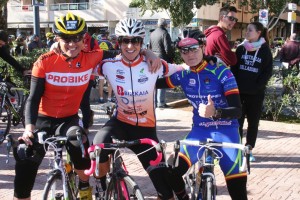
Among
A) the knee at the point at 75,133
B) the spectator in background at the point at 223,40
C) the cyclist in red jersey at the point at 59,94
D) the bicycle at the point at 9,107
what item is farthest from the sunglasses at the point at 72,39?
the bicycle at the point at 9,107

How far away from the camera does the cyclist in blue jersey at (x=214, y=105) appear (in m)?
3.53

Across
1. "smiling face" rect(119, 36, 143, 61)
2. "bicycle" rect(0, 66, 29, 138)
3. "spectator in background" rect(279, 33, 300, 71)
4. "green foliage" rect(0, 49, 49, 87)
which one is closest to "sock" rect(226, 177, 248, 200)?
"smiling face" rect(119, 36, 143, 61)

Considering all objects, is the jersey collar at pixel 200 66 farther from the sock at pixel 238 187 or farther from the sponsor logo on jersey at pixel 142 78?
the sock at pixel 238 187

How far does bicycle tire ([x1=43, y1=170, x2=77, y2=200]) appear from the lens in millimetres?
3270

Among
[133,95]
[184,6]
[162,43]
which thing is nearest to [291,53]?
[162,43]

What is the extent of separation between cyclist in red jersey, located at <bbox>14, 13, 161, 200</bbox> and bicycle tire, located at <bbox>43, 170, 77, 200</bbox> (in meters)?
0.33

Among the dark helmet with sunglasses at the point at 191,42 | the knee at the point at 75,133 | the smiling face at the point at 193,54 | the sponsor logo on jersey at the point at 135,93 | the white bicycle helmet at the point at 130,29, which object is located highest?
the white bicycle helmet at the point at 130,29

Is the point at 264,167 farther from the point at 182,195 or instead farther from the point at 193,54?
the point at 193,54

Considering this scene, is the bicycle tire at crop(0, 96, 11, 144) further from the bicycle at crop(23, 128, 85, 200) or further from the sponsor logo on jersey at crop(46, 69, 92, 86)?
the bicycle at crop(23, 128, 85, 200)

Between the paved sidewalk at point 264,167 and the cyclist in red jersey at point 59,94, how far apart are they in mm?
1371

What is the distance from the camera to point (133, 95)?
385 centimetres

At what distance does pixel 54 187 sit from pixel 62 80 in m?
0.92

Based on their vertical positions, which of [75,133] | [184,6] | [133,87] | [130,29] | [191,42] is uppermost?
[184,6]

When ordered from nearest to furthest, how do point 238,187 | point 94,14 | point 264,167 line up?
point 238,187, point 264,167, point 94,14
